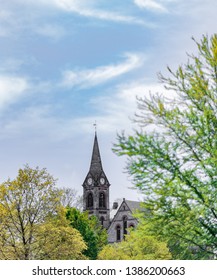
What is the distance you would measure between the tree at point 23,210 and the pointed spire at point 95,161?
6338 cm

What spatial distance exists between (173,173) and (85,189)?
87288 mm

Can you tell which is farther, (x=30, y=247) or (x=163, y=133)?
(x=30, y=247)

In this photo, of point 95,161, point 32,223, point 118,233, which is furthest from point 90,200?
point 32,223

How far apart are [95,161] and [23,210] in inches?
2559

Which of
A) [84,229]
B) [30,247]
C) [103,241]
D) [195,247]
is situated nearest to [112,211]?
[103,241]

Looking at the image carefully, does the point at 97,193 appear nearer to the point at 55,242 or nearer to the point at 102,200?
the point at 102,200

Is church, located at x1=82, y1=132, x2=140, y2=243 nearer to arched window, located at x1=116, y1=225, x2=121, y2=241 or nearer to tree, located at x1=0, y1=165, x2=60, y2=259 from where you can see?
arched window, located at x1=116, y1=225, x2=121, y2=241

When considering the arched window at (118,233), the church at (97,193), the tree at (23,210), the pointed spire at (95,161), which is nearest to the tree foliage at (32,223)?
the tree at (23,210)

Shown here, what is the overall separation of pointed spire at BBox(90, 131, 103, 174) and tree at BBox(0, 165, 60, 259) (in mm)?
63385

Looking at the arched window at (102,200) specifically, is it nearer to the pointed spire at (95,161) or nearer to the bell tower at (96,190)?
the bell tower at (96,190)

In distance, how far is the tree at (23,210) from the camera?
1379 inches

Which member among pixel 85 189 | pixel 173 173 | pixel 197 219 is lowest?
pixel 197 219
